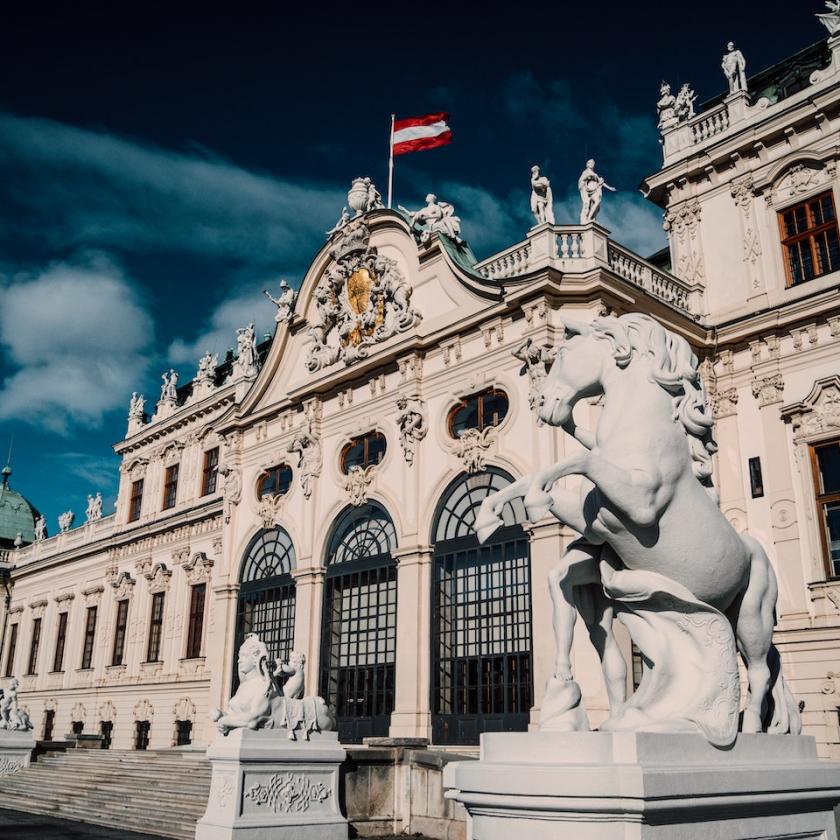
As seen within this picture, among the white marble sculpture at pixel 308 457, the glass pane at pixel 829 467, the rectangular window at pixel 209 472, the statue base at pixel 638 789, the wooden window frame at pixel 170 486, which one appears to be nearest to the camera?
the statue base at pixel 638 789

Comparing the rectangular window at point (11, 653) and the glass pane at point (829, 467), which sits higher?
the glass pane at point (829, 467)

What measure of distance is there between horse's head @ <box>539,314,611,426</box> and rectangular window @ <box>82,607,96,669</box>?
34.2 meters

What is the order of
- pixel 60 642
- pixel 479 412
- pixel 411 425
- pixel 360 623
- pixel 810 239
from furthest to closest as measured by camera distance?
pixel 60 642 < pixel 360 623 < pixel 411 425 < pixel 479 412 < pixel 810 239

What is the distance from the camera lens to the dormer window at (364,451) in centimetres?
2194

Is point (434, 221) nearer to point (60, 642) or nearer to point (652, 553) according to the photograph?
point (652, 553)

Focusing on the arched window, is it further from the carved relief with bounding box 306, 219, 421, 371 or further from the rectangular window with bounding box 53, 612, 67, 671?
the rectangular window with bounding box 53, 612, 67, 671

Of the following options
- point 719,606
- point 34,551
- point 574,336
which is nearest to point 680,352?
point 574,336

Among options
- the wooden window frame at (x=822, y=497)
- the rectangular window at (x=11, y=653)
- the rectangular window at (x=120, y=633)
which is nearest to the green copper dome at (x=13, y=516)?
the rectangular window at (x=11, y=653)

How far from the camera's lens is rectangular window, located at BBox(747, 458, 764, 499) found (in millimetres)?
18375

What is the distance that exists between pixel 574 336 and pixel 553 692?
6.29 ft

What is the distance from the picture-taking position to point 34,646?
3991 centimetres

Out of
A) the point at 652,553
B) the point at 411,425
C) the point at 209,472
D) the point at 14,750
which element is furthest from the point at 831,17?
the point at 14,750

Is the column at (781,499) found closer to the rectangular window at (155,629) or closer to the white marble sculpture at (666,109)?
the white marble sculpture at (666,109)

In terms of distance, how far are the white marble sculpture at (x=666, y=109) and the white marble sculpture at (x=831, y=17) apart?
12.5ft
